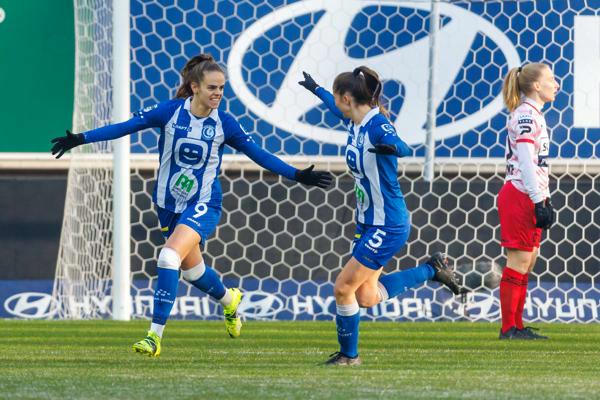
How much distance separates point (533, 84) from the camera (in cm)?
834

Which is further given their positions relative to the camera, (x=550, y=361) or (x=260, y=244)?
(x=260, y=244)

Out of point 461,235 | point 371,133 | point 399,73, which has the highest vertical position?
point 399,73

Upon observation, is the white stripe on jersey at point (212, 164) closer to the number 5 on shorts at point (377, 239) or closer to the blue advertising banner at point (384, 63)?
the number 5 on shorts at point (377, 239)

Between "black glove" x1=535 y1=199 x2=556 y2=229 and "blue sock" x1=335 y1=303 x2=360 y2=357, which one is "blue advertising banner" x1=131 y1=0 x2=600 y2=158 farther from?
"blue sock" x1=335 y1=303 x2=360 y2=357

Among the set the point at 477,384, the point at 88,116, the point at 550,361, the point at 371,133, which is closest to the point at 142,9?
the point at 88,116

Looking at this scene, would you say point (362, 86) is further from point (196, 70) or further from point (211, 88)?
point (196, 70)

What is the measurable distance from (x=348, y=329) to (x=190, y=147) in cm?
154

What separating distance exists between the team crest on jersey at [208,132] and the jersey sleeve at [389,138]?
1190 mm

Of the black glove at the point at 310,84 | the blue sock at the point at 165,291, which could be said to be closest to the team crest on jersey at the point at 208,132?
the black glove at the point at 310,84

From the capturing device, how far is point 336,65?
403 inches

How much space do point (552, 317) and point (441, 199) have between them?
49.1 inches

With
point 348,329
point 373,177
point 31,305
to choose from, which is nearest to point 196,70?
point 373,177

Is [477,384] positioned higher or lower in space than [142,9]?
lower

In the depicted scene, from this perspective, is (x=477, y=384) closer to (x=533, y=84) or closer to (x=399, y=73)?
(x=533, y=84)
